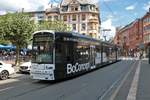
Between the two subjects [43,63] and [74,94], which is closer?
[74,94]

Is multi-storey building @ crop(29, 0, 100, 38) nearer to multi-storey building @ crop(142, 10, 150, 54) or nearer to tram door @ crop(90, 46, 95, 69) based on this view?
multi-storey building @ crop(142, 10, 150, 54)

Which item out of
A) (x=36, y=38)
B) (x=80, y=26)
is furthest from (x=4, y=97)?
(x=80, y=26)

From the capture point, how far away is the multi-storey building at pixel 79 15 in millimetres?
106125

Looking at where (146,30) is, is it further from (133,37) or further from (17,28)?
(17,28)

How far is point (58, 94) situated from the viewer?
1493 centimetres

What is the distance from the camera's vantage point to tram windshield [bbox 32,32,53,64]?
1998cm

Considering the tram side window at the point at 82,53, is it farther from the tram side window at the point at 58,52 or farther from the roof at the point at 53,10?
the roof at the point at 53,10

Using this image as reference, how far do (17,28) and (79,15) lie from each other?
69822 mm

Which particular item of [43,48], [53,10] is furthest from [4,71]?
[53,10]

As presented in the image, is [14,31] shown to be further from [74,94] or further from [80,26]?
[80,26]

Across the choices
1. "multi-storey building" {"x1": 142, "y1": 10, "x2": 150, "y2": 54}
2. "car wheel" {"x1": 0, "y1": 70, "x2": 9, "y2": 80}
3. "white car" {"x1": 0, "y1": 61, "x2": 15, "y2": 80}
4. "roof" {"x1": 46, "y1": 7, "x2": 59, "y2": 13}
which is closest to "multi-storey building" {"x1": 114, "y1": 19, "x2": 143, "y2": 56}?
"multi-storey building" {"x1": 142, "y1": 10, "x2": 150, "y2": 54}

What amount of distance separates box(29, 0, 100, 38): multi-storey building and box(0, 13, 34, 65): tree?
66920mm

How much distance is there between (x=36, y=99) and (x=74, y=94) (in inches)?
83.2

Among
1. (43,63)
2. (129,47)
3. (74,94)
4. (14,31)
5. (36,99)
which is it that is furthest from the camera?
(129,47)
